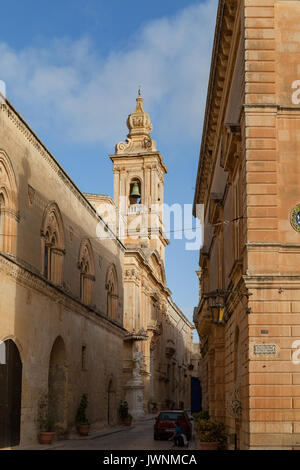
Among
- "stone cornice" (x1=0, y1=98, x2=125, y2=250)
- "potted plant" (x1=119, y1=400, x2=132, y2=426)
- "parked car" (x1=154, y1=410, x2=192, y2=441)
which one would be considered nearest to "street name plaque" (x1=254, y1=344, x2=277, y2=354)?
"stone cornice" (x1=0, y1=98, x2=125, y2=250)

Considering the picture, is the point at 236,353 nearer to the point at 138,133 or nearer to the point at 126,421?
the point at 126,421

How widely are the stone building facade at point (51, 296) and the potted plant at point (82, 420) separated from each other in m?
0.44

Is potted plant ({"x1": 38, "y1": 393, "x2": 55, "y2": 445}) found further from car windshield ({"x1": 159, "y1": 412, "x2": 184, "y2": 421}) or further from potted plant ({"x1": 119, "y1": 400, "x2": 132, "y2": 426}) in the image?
potted plant ({"x1": 119, "y1": 400, "x2": 132, "y2": 426})

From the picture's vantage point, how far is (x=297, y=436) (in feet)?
48.9

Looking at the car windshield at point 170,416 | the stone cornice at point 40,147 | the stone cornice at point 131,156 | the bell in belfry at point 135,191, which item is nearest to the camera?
the stone cornice at point 40,147

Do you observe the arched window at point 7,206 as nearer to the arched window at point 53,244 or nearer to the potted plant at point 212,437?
the arched window at point 53,244

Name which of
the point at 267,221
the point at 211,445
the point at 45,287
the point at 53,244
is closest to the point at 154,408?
the point at 53,244

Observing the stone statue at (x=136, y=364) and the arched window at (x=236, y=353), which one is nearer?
the arched window at (x=236, y=353)

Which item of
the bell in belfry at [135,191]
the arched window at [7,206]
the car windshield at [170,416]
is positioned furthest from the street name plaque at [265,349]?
the bell in belfry at [135,191]

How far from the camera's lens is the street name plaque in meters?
15.2

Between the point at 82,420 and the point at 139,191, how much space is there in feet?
131

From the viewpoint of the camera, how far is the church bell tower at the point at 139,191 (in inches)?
2608
